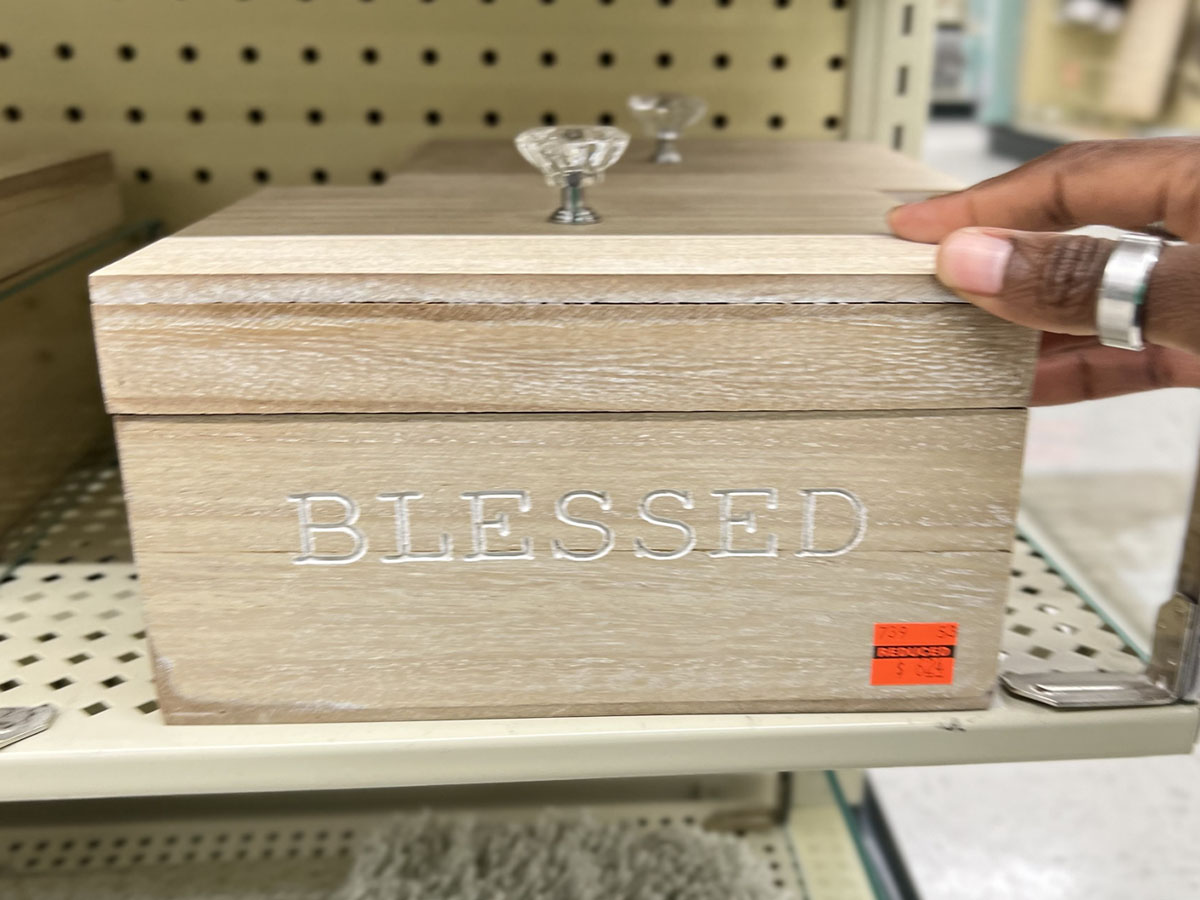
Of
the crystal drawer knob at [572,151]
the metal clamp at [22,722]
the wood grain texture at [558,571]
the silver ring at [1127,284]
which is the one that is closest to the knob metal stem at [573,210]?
the crystal drawer knob at [572,151]

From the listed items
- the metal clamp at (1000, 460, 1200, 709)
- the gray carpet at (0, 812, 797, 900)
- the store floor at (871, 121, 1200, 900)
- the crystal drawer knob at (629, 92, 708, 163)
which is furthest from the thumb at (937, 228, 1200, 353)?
the store floor at (871, 121, 1200, 900)

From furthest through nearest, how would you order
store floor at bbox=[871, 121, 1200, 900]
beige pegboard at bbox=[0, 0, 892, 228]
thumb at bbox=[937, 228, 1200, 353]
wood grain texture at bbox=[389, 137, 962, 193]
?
store floor at bbox=[871, 121, 1200, 900]
beige pegboard at bbox=[0, 0, 892, 228]
wood grain texture at bbox=[389, 137, 962, 193]
thumb at bbox=[937, 228, 1200, 353]

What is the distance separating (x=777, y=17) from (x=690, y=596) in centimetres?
48

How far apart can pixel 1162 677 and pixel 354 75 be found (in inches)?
24.7

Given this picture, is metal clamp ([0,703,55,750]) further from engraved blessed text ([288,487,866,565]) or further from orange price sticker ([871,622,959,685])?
orange price sticker ([871,622,959,685])

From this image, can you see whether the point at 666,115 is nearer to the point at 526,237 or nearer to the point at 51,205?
the point at 526,237

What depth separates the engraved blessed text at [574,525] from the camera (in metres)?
0.40

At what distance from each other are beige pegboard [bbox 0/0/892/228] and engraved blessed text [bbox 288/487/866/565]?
1.39 feet

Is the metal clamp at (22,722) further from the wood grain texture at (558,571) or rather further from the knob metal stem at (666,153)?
the knob metal stem at (666,153)

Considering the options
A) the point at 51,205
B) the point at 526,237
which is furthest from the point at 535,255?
the point at 51,205

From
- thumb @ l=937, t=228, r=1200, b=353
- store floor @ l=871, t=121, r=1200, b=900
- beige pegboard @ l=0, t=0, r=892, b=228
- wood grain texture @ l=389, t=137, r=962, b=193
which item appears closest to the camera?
thumb @ l=937, t=228, r=1200, b=353

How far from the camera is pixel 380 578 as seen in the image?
1.34 ft

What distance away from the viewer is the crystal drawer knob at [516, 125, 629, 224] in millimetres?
410

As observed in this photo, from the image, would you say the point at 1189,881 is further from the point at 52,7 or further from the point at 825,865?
the point at 52,7
